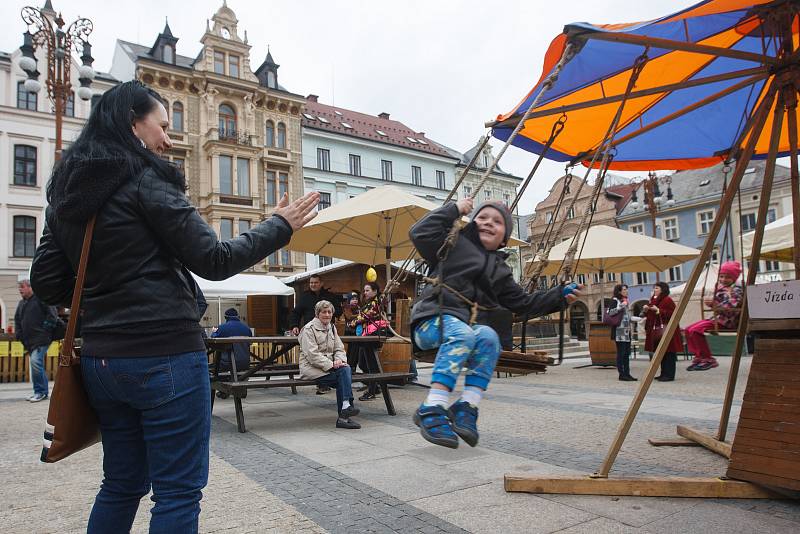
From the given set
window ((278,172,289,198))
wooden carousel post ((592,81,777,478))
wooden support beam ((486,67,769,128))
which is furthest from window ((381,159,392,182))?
wooden carousel post ((592,81,777,478))

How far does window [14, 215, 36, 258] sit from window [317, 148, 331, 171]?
1570cm

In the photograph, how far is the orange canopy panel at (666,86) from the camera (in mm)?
3699

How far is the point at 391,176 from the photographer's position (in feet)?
128

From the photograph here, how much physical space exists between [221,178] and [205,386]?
31237mm

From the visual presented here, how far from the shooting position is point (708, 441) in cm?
496

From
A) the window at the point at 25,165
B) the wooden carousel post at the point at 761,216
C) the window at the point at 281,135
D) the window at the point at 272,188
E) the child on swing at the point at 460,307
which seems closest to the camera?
the child on swing at the point at 460,307

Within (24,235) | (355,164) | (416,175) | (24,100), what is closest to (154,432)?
(24,235)

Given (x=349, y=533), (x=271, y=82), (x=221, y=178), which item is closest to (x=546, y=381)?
(x=349, y=533)

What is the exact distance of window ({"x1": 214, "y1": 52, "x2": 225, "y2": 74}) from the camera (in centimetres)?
3241

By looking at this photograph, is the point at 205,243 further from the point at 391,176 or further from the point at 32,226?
the point at 391,176

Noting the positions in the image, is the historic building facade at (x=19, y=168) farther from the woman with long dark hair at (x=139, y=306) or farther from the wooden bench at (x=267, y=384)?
the woman with long dark hair at (x=139, y=306)

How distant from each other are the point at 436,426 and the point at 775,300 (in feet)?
9.19

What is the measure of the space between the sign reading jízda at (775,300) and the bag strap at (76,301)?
13.4ft

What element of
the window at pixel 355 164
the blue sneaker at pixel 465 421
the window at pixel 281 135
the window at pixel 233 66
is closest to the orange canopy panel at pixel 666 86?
the blue sneaker at pixel 465 421
